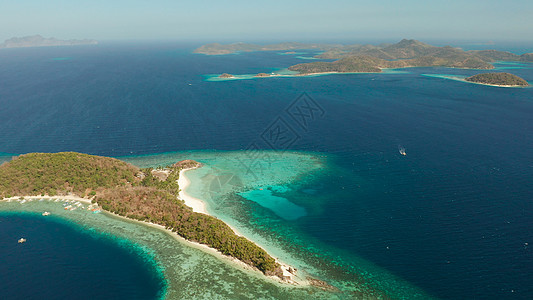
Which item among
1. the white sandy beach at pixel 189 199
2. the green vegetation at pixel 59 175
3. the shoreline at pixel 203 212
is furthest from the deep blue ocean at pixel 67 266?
the white sandy beach at pixel 189 199

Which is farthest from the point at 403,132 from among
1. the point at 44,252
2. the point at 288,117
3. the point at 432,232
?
the point at 44,252

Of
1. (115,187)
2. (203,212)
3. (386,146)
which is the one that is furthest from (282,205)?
(386,146)

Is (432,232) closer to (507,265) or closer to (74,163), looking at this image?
(507,265)

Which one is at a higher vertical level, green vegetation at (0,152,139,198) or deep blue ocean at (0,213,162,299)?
green vegetation at (0,152,139,198)

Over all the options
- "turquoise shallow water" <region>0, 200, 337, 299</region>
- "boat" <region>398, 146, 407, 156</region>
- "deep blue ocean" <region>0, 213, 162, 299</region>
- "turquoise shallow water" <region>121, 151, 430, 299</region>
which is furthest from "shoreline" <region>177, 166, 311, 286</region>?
"boat" <region>398, 146, 407, 156</region>

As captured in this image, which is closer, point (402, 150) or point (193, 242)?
point (193, 242)

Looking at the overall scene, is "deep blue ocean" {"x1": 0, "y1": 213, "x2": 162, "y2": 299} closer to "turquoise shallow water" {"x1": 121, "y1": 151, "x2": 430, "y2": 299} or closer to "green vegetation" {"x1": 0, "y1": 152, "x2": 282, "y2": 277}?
"green vegetation" {"x1": 0, "y1": 152, "x2": 282, "y2": 277}

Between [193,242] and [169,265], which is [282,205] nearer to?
[193,242]
